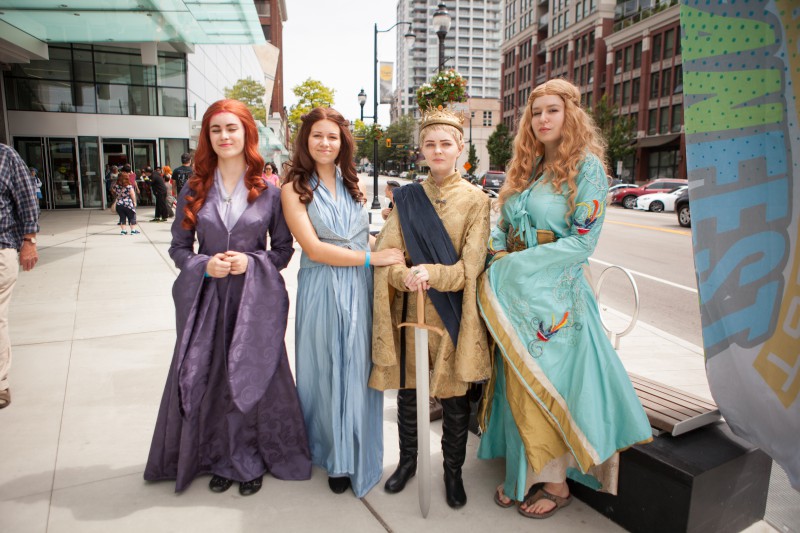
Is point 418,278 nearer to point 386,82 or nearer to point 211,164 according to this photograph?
point 211,164

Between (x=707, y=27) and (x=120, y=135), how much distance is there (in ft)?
71.8

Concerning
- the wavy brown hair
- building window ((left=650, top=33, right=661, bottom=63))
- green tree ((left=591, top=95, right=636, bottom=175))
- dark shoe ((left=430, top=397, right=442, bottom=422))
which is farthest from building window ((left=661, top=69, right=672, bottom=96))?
the wavy brown hair

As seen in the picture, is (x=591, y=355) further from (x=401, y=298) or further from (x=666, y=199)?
(x=666, y=199)

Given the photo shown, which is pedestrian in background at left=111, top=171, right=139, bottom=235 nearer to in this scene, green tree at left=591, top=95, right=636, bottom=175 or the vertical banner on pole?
the vertical banner on pole

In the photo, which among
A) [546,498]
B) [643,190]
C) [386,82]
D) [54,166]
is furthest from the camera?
[643,190]

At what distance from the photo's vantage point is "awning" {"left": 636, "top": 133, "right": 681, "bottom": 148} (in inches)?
1658

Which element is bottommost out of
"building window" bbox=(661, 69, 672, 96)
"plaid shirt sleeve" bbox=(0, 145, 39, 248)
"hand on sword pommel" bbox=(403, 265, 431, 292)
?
"hand on sword pommel" bbox=(403, 265, 431, 292)

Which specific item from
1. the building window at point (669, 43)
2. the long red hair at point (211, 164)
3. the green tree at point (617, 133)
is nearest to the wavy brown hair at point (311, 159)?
the long red hair at point (211, 164)

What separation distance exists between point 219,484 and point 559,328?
1.83 meters

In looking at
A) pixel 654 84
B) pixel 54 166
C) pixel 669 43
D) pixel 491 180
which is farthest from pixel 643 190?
pixel 669 43

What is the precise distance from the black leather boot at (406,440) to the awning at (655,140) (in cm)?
4502

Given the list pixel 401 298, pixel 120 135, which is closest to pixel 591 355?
pixel 401 298

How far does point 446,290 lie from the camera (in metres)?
2.47

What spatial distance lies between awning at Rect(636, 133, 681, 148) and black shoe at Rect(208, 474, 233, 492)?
149ft
